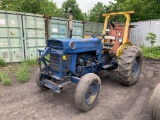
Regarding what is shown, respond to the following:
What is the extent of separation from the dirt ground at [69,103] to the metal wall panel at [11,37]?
8.30 feet

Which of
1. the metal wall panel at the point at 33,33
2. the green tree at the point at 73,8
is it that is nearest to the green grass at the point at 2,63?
the metal wall panel at the point at 33,33

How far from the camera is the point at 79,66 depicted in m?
4.07

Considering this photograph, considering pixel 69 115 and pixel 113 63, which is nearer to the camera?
pixel 69 115

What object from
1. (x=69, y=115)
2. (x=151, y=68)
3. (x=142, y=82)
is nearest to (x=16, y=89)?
(x=69, y=115)

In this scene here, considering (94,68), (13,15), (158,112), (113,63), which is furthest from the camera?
(13,15)

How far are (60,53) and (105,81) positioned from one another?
254cm

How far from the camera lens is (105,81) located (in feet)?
18.2

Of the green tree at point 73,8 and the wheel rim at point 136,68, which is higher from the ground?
the green tree at point 73,8

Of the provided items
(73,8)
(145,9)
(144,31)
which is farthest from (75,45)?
(73,8)

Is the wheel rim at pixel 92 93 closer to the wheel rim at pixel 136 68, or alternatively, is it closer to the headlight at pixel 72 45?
the headlight at pixel 72 45

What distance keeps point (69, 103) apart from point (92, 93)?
25.3 inches

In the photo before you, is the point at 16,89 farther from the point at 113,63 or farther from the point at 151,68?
the point at 151,68

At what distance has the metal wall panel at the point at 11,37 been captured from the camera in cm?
682

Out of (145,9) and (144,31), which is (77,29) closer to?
(144,31)
